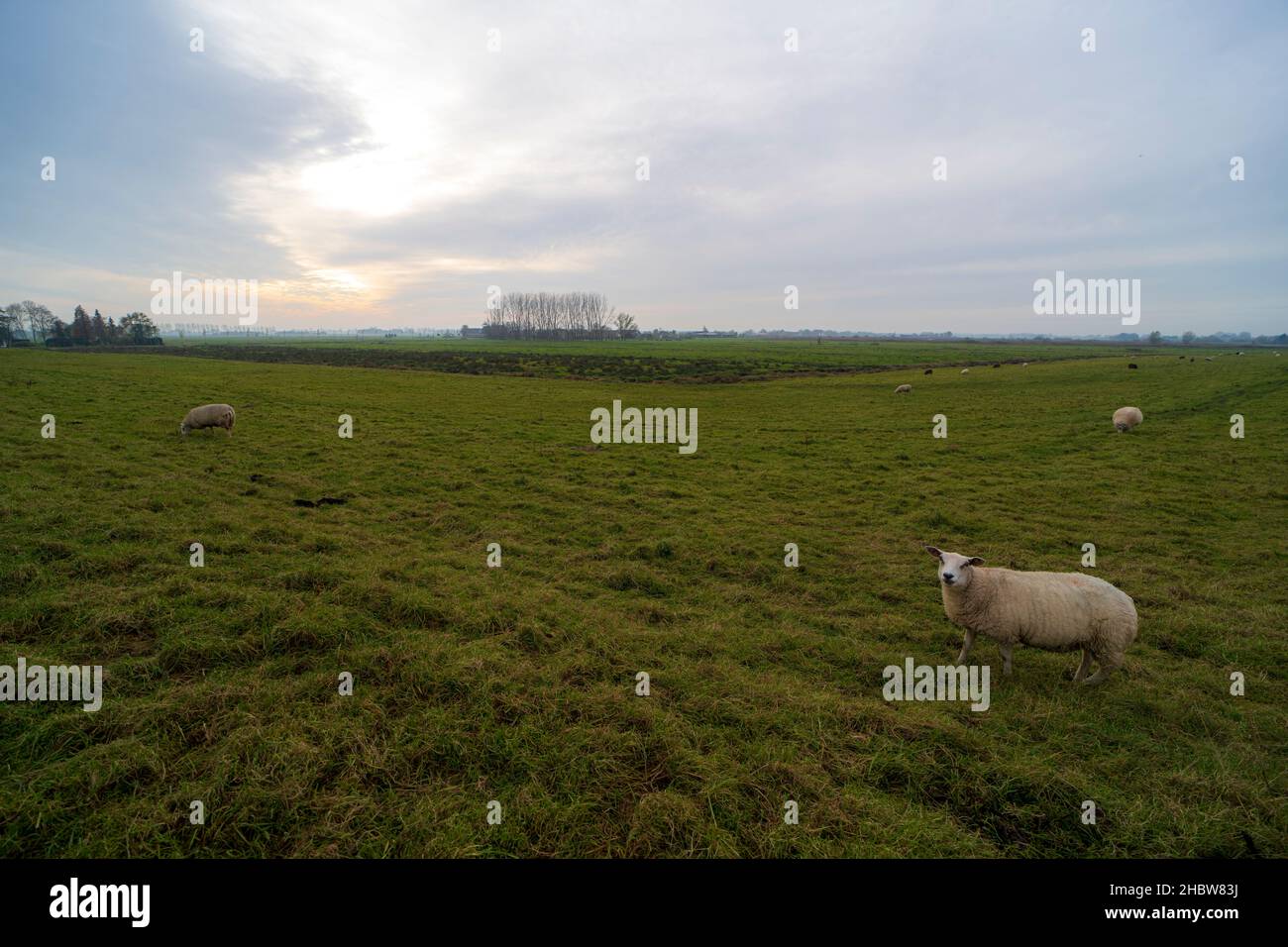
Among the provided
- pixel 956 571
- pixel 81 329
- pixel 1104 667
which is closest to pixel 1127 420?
pixel 1104 667

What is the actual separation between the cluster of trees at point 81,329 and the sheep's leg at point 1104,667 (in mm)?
164751

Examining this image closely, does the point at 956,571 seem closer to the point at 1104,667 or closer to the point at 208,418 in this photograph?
the point at 1104,667

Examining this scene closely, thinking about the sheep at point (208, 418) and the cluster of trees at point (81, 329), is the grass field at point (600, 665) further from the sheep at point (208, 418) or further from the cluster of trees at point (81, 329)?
the cluster of trees at point (81, 329)

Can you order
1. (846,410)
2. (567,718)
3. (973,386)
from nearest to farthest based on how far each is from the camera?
(567,718) < (846,410) < (973,386)

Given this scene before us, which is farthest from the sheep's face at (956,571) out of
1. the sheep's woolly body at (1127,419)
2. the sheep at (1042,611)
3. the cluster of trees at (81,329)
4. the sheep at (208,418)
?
the cluster of trees at (81,329)

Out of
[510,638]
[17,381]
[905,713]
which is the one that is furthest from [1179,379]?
[17,381]

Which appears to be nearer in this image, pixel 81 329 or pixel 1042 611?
pixel 1042 611

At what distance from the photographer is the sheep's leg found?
20.7 ft

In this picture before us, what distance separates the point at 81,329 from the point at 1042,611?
601ft

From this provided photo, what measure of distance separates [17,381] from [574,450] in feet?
118

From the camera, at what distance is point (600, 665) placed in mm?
6418

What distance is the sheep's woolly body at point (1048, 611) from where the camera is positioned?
6.36 metres

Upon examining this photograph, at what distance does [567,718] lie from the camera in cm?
538
